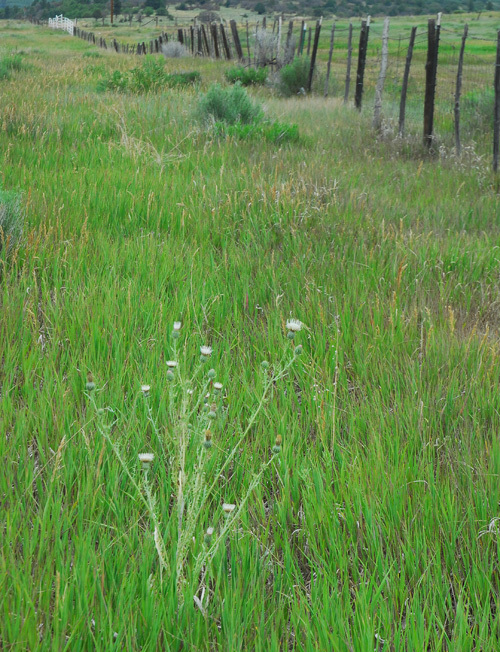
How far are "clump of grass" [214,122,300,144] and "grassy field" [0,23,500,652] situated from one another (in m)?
2.39

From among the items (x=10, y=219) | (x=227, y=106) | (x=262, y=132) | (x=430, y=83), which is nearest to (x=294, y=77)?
(x=430, y=83)

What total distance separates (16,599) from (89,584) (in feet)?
0.47

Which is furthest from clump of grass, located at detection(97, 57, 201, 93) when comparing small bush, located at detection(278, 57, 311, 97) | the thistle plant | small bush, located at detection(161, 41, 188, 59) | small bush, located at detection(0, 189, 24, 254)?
small bush, located at detection(161, 41, 188, 59)

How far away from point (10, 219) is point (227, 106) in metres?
Result: 5.04

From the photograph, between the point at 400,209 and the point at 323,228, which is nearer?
the point at 323,228

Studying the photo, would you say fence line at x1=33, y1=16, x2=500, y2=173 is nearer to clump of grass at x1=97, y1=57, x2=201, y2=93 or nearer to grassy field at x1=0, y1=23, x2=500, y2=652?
clump of grass at x1=97, y1=57, x2=201, y2=93

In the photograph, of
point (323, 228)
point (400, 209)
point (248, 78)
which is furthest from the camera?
point (248, 78)

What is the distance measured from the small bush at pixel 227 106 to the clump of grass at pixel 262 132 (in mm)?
660

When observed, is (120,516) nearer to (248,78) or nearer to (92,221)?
(92,221)

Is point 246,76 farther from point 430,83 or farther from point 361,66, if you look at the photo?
point 430,83

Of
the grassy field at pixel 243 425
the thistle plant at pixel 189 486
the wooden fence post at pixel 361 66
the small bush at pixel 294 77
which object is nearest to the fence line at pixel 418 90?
the wooden fence post at pixel 361 66

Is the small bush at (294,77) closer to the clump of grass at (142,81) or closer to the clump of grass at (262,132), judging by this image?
the clump of grass at (142,81)

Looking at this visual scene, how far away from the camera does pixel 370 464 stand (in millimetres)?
1652

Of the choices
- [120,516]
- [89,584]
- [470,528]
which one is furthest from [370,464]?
[89,584]
